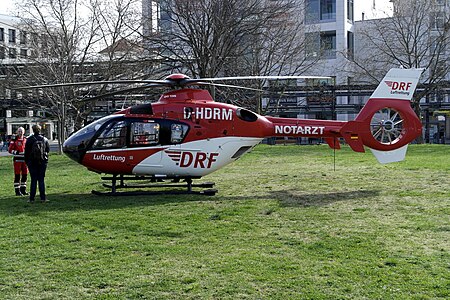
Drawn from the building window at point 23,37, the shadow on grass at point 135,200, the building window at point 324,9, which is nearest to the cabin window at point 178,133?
the shadow on grass at point 135,200

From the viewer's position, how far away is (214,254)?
24.6ft

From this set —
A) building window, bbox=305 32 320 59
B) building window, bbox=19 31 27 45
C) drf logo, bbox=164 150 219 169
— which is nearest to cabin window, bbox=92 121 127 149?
drf logo, bbox=164 150 219 169

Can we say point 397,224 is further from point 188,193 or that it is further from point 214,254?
point 188,193

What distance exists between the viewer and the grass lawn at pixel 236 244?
6.08 m

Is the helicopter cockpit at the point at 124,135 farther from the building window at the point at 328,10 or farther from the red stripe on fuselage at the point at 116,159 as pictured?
the building window at the point at 328,10

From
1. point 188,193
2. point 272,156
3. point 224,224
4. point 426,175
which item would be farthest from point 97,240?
point 272,156

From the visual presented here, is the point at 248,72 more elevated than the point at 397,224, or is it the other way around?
the point at 248,72

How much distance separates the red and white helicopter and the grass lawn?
846 mm

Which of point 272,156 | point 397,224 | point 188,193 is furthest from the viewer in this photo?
point 272,156

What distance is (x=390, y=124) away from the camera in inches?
569

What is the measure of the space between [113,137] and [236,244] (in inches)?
235

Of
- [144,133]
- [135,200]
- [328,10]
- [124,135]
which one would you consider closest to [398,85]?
[144,133]

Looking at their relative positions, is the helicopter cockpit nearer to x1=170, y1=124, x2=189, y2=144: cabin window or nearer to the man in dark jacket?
x1=170, y1=124, x2=189, y2=144: cabin window

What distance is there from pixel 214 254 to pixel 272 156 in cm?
1831
